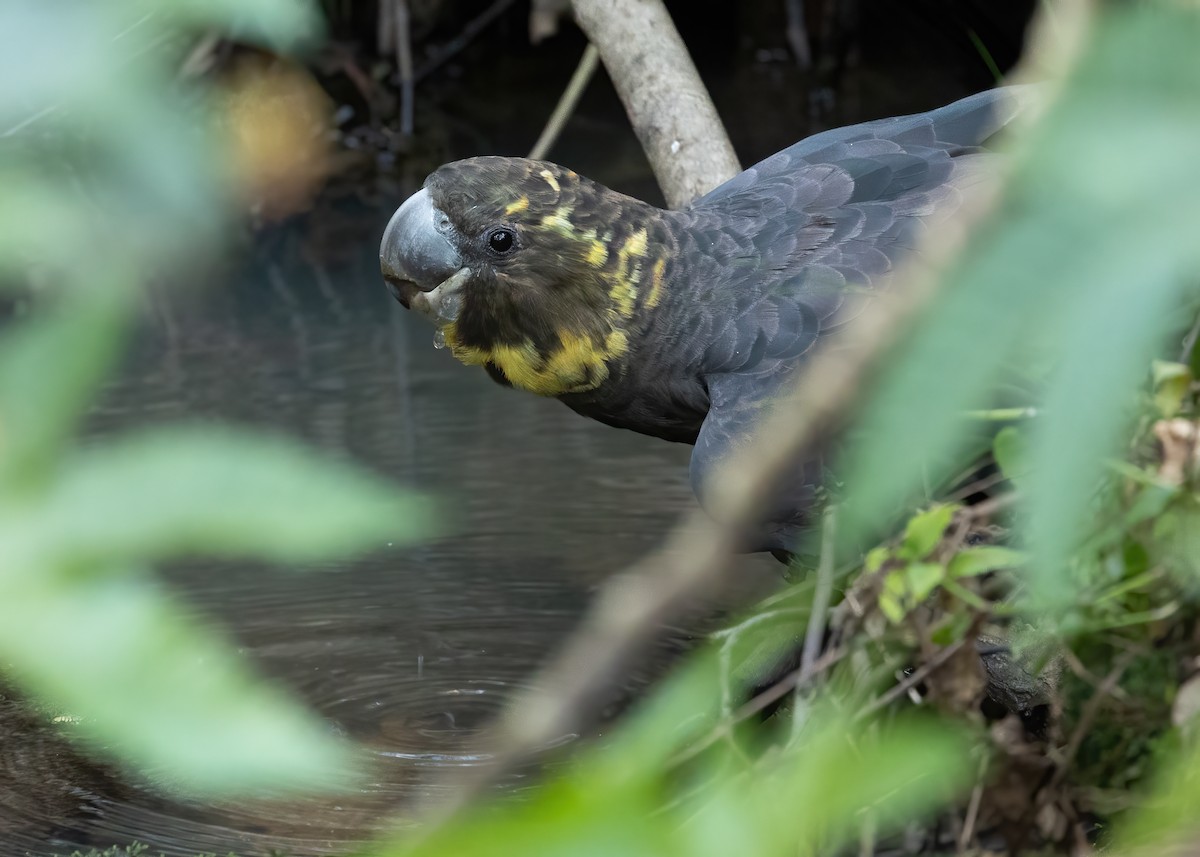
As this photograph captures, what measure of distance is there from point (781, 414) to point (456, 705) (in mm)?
1029

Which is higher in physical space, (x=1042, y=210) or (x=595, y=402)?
(x=1042, y=210)

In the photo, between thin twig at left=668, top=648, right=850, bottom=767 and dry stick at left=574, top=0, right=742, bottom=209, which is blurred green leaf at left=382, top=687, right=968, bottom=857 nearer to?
thin twig at left=668, top=648, right=850, bottom=767

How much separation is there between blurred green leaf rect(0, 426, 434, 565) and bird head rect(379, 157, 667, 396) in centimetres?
191

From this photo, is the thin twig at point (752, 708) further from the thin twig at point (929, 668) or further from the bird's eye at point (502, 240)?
the bird's eye at point (502, 240)

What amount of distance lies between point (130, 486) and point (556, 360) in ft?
6.52

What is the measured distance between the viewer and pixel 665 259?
96.7 inches

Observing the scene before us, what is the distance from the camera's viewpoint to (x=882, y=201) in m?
2.37

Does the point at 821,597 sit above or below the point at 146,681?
below

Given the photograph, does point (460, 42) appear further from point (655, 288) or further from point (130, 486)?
point (130, 486)

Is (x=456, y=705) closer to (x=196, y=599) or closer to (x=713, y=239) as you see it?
(x=196, y=599)

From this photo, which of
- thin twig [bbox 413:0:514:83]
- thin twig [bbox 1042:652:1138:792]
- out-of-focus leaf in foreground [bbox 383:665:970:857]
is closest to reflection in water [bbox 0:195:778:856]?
thin twig [bbox 1042:652:1138:792]

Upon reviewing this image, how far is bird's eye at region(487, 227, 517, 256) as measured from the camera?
7.83 ft

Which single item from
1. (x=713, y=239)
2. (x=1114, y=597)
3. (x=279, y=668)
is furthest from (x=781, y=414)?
(x=279, y=668)

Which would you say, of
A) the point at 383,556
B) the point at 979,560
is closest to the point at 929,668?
the point at 979,560
